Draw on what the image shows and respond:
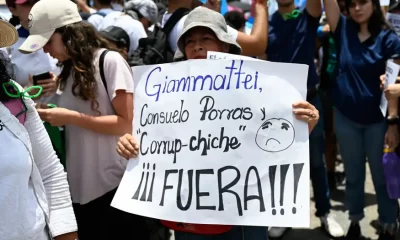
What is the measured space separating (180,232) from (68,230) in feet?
1.73

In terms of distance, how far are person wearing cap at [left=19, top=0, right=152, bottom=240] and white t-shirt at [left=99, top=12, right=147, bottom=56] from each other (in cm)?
132

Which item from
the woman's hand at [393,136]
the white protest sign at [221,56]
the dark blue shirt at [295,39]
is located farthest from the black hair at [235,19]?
the white protest sign at [221,56]

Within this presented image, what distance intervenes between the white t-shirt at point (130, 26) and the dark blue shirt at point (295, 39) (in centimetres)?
99

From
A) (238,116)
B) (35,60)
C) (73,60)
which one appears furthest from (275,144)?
(35,60)

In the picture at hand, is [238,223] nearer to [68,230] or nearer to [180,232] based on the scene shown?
[180,232]

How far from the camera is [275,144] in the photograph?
2156mm

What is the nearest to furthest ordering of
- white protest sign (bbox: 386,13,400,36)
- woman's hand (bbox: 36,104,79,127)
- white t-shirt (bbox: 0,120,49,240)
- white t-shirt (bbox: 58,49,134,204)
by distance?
white t-shirt (bbox: 0,120,49,240), woman's hand (bbox: 36,104,79,127), white t-shirt (bbox: 58,49,134,204), white protest sign (bbox: 386,13,400,36)

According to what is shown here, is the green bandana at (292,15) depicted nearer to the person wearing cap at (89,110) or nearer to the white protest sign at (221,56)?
the person wearing cap at (89,110)

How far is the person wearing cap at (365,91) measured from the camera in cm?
372

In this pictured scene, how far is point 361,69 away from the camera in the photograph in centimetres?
377

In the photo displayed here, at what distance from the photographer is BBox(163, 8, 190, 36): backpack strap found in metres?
3.27

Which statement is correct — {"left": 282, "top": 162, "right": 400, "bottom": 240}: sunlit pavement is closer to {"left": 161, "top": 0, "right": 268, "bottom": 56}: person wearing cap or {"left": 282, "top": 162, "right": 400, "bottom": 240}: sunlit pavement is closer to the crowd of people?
the crowd of people

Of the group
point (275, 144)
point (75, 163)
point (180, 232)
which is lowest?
point (180, 232)

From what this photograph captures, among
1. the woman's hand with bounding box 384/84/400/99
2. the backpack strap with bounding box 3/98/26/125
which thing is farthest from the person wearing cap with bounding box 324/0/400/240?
the backpack strap with bounding box 3/98/26/125
